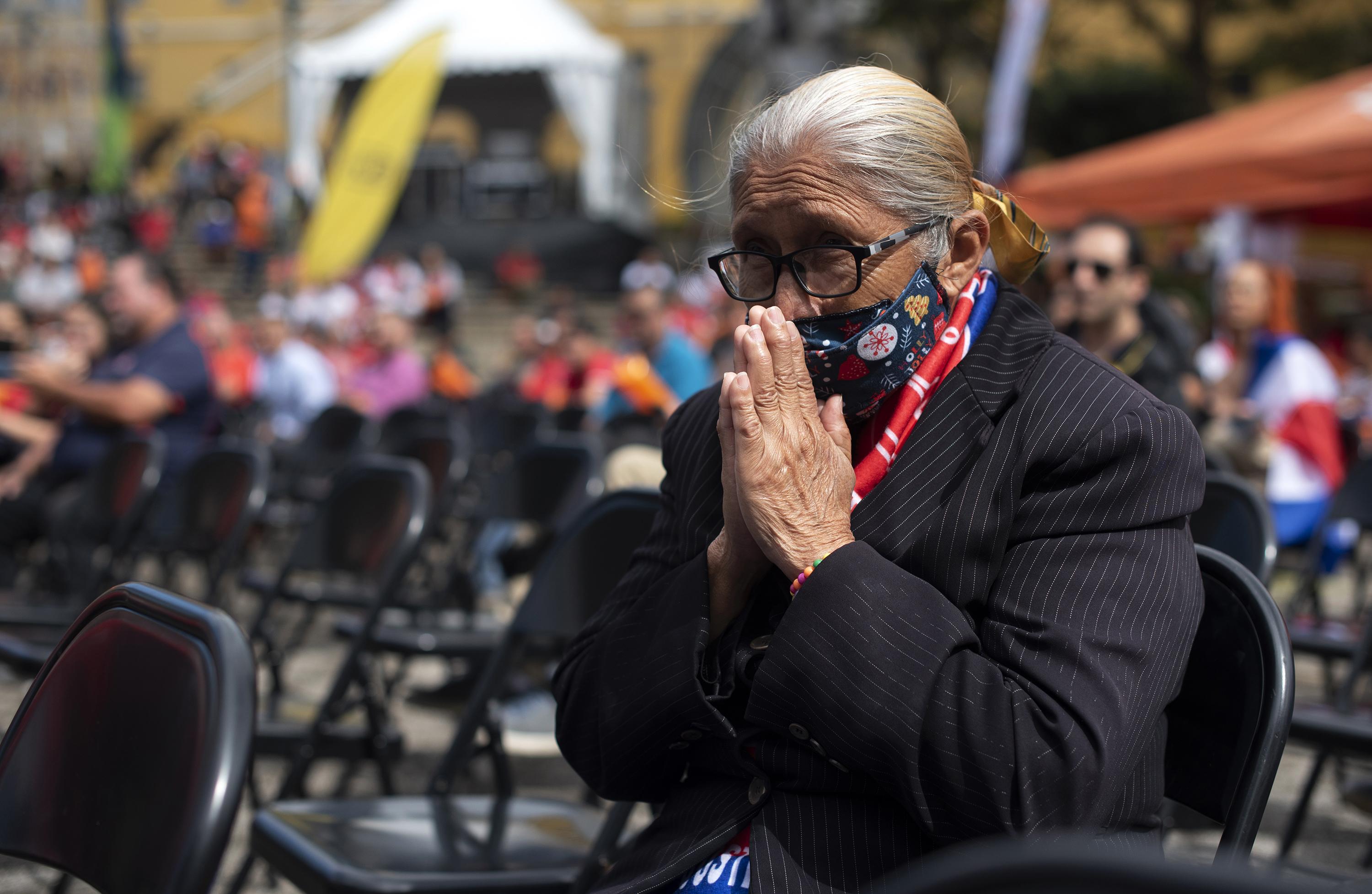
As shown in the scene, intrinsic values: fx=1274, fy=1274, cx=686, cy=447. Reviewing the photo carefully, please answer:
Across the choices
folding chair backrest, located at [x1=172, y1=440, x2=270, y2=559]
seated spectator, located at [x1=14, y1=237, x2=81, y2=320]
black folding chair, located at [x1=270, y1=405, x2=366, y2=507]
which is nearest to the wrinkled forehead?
folding chair backrest, located at [x1=172, y1=440, x2=270, y2=559]

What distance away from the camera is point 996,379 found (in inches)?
61.7

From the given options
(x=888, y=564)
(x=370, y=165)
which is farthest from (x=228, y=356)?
(x=888, y=564)

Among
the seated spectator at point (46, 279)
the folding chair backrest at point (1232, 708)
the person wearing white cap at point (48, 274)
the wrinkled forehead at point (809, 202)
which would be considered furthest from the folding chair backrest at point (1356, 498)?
the seated spectator at point (46, 279)

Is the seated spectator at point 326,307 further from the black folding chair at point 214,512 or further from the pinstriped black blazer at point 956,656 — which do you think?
the pinstriped black blazer at point 956,656

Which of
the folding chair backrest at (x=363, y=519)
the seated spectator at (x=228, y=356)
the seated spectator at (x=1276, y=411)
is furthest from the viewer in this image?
the seated spectator at (x=228, y=356)

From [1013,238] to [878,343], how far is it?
0.34 m

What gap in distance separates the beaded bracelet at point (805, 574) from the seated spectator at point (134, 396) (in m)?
4.52

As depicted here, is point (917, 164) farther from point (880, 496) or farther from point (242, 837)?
point (242, 837)

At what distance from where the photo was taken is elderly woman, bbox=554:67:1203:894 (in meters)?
1.38

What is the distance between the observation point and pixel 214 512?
4172 millimetres

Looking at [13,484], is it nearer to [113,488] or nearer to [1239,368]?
[113,488]

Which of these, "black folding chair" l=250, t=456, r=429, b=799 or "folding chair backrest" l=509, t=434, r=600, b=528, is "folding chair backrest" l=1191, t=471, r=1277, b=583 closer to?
"black folding chair" l=250, t=456, r=429, b=799

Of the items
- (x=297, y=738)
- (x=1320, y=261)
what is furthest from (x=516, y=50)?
(x=297, y=738)

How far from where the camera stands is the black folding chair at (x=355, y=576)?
9.36ft
